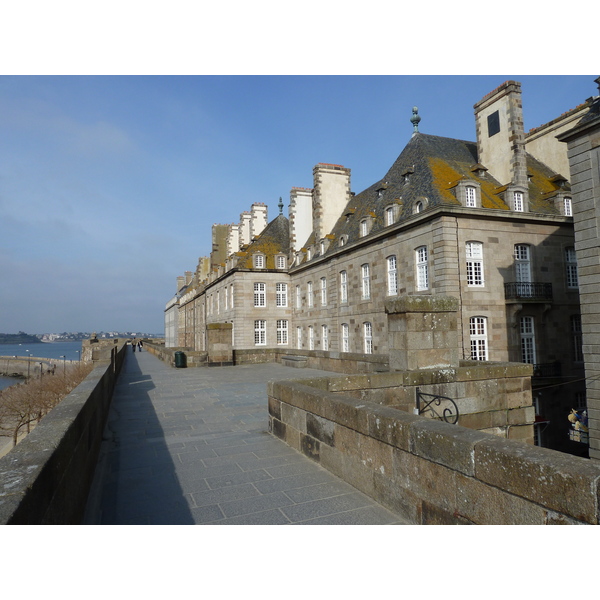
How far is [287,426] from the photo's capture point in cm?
656

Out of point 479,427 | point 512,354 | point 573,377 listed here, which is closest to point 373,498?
point 479,427

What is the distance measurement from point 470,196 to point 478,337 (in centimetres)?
730

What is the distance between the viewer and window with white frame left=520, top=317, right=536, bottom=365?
23.0m

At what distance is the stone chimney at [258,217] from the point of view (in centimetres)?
4542

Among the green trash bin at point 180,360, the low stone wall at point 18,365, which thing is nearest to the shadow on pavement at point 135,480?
the green trash bin at point 180,360

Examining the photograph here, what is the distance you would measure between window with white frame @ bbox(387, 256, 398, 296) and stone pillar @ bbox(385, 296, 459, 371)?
15471mm

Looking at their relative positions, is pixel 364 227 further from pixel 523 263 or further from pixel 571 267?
pixel 571 267

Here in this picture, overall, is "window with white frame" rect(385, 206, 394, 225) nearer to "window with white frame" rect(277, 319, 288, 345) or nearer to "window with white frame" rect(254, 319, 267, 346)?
"window with white frame" rect(277, 319, 288, 345)

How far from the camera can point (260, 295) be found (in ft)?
123

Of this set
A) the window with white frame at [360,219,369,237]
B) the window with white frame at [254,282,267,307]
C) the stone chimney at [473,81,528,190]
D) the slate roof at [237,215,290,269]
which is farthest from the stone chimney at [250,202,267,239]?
the stone chimney at [473,81,528,190]

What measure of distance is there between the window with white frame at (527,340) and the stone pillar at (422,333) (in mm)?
16398

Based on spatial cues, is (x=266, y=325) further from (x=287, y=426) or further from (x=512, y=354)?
(x=287, y=426)

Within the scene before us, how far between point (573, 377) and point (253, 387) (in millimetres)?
19536

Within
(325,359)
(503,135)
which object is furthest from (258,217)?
(325,359)
